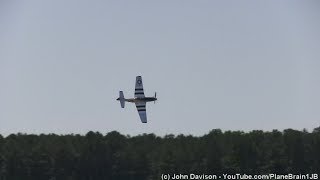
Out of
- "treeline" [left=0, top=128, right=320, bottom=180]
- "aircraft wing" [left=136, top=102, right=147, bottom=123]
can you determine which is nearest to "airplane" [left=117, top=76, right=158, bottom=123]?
"aircraft wing" [left=136, top=102, right=147, bottom=123]

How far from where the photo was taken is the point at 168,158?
19150cm

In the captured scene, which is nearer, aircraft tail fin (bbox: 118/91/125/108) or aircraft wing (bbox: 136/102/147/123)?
aircraft wing (bbox: 136/102/147/123)

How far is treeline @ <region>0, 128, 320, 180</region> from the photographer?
614 feet

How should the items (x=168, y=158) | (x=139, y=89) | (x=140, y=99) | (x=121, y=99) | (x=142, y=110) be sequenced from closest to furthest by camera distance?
(x=142, y=110) → (x=140, y=99) → (x=139, y=89) → (x=121, y=99) → (x=168, y=158)

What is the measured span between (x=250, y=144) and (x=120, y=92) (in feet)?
109

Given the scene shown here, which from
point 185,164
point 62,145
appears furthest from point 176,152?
point 62,145

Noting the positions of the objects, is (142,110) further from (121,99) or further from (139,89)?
(121,99)

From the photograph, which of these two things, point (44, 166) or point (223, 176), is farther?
point (44, 166)

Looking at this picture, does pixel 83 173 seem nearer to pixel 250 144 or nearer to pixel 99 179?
pixel 99 179

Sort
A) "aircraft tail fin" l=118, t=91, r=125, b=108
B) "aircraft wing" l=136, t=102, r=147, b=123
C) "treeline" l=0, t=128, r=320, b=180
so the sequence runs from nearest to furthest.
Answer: "aircraft wing" l=136, t=102, r=147, b=123, "aircraft tail fin" l=118, t=91, r=125, b=108, "treeline" l=0, t=128, r=320, b=180

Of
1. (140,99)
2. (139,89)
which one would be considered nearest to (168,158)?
(139,89)

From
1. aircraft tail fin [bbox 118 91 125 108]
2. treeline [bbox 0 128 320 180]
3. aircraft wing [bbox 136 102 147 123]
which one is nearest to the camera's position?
aircraft wing [bbox 136 102 147 123]

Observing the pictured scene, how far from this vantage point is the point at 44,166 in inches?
7648

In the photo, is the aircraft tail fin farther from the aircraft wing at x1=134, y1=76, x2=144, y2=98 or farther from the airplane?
the aircraft wing at x1=134, y1=76, x2=144, y2=98
